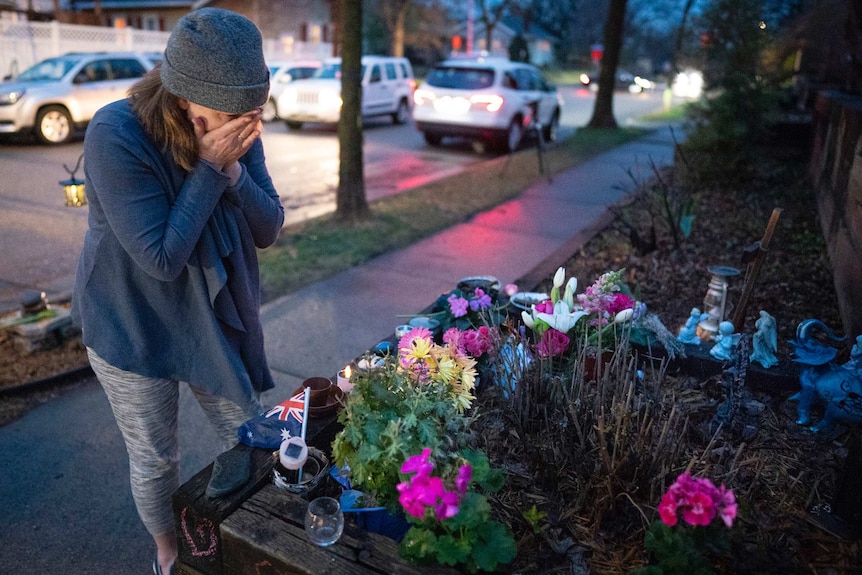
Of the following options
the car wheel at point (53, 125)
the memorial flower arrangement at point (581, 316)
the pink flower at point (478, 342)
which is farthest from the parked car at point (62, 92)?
the memorial flower arrangement at point (581, 316)

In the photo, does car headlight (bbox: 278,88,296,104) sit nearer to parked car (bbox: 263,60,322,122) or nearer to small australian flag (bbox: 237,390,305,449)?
parked car (bbox: 263,60,322,122)

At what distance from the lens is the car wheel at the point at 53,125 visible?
12.1m

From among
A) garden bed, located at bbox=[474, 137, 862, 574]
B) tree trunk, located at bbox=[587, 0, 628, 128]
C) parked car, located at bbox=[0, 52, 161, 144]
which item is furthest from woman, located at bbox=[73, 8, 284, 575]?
tree trunk, located at bbox=[587, 0, 628, 128]

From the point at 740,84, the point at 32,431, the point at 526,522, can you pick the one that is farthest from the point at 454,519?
the point at 740,84

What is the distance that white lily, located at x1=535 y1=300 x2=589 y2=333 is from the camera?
2654mm

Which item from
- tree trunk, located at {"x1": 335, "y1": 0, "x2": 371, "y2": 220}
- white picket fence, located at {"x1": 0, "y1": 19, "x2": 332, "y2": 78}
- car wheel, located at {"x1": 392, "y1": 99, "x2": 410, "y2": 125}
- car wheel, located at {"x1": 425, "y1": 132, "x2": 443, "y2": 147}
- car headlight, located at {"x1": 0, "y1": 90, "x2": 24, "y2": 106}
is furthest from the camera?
car wheel, located at {"x1": 392, "y1": 99, "x2": 410, "y2": 125}

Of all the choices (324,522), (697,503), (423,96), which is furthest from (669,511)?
(423,96)

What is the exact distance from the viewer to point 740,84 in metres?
8.75

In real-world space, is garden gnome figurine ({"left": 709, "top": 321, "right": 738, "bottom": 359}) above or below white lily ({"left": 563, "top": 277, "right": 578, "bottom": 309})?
below

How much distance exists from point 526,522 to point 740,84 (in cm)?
843

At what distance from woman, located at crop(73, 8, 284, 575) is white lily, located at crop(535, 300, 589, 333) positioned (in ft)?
3.67

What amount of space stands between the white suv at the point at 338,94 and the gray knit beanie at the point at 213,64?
12259 mm

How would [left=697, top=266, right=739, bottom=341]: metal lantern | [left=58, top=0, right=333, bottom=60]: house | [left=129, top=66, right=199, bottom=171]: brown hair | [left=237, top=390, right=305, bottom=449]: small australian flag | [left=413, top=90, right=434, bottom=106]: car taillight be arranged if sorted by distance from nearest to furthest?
[left=129, top=66, right=199, bottom=171]: brown hair, [left=237, top=390, right=305, bottom=449]: small australian flag, [left=697, top=266, right=739, bottom=341]: metal lantern, [left=413, top=90, right=434, bottom=106]: car taillight, [left=58, top=0, right=333, bottom=60]: house

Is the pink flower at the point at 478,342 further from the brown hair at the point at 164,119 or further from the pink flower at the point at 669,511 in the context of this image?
the brown hair at the point at 164,119
